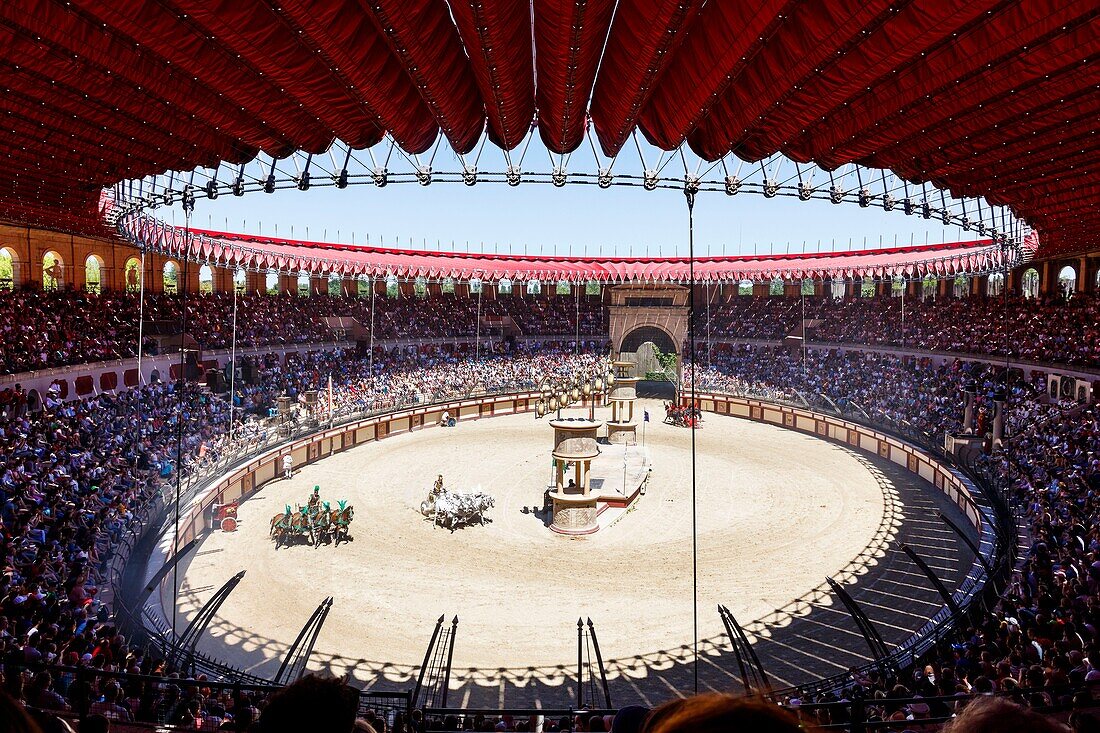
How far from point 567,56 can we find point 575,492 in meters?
15.1

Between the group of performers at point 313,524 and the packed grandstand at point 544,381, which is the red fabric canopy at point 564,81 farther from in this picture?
the group of performers at point 313,524

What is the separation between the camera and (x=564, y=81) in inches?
539

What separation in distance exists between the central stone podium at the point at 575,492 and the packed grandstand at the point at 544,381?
236mm

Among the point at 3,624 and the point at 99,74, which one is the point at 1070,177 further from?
the point at 3,624

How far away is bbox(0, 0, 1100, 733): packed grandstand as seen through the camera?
32.2ft

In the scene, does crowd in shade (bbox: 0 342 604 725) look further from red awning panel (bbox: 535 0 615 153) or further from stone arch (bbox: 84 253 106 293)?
red awning panel (bbox: 535 0 615 153)

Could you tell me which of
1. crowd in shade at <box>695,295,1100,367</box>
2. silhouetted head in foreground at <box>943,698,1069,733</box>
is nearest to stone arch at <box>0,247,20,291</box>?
silhouetted head in foreground at <box>943,698,1069,733</box>

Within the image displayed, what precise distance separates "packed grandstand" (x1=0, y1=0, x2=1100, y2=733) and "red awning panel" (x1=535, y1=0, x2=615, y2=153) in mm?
93

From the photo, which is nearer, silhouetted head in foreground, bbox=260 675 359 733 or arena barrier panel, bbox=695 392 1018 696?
silhouetted head in foreground, bbox=260 675 359 733

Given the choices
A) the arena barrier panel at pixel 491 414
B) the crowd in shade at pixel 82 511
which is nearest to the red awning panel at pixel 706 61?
the arena barrier panel at pixel 491 414

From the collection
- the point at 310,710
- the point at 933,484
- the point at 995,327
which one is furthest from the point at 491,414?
the point at 310,710

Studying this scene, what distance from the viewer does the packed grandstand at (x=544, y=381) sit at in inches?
387

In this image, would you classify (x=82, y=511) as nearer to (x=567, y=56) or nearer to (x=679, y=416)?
(x=567, y=56)

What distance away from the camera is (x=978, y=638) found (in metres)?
12.2
